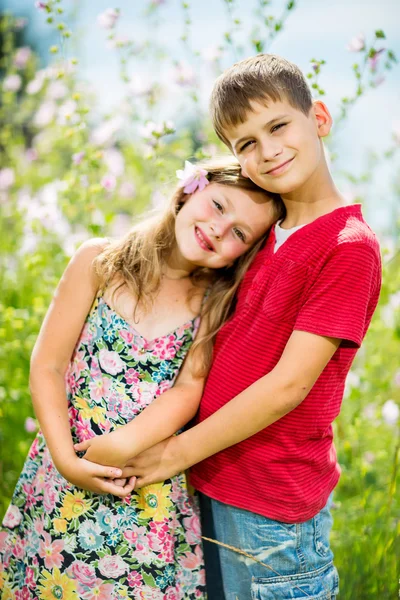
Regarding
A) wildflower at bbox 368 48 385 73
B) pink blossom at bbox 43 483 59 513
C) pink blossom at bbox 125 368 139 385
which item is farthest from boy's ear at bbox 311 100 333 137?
pink blossom at bbox 43 483 59 513

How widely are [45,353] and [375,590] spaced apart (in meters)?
1.09

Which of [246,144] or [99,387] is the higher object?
[246,144]

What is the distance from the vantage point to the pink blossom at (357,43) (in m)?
1.89

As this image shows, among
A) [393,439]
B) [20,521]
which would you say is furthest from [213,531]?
[393,439]

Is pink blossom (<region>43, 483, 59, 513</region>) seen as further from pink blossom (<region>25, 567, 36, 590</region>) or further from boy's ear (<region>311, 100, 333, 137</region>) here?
boy's ear (<region>311, 100, 333, 137</region>)

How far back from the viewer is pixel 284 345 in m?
1.47

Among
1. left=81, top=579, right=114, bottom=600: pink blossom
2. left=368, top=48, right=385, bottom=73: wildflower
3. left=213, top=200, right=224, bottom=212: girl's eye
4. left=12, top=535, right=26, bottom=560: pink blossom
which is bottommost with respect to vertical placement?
left=81, top=579, right=114, bottom=600: pink blossom

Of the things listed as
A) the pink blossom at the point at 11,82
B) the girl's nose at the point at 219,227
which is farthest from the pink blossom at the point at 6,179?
the girl's nose at the point at 219,227

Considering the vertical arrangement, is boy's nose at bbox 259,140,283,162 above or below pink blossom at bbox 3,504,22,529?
above

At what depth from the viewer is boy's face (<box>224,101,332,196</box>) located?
4.67 feet

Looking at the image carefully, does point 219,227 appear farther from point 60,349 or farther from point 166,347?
point 60,349

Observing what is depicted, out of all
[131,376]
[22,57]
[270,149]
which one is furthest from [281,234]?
[22,57]

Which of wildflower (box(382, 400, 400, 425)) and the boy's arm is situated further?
wildflower (box(382, 400, 400, 425))

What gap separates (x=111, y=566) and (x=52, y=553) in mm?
145
